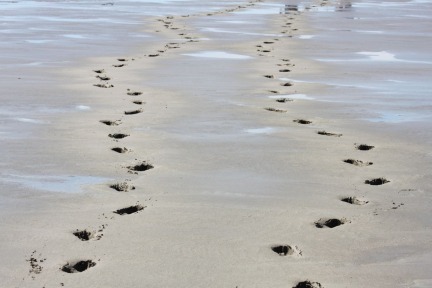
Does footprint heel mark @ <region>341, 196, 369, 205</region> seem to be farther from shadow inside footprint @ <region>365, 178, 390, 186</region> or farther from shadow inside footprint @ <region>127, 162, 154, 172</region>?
shadow inside footprint @ <region>127, 162, 154, 172</region>

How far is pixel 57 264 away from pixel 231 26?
1230cm

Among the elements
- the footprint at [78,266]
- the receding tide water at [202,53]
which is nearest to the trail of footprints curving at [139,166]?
the footprint at [78,266]

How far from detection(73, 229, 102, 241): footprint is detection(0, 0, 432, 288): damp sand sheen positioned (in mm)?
11

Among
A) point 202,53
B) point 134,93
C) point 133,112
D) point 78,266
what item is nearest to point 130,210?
point 78,266

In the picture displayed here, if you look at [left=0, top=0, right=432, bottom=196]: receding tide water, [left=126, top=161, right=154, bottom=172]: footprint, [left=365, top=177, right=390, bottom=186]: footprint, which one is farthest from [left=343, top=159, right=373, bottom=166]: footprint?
[left=0, top=0, right=432, bottom=196]: receding tide water

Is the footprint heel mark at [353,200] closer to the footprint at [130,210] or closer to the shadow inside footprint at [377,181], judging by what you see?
the shadow inside footprint at [377,181]

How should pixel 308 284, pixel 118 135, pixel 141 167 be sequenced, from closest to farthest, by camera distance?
1. pixel 308 284
2. pixel 141 167
3. pixel 118 135

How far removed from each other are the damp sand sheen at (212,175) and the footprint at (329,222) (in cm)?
2

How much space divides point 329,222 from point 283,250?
18.9 inches

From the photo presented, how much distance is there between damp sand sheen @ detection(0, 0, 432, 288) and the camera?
340 cm

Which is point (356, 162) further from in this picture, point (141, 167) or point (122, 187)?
point (122, 187)

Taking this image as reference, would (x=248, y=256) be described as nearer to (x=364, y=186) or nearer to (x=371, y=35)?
(x=364, y=186)

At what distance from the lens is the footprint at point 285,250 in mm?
3543

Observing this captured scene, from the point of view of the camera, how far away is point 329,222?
155 inches
